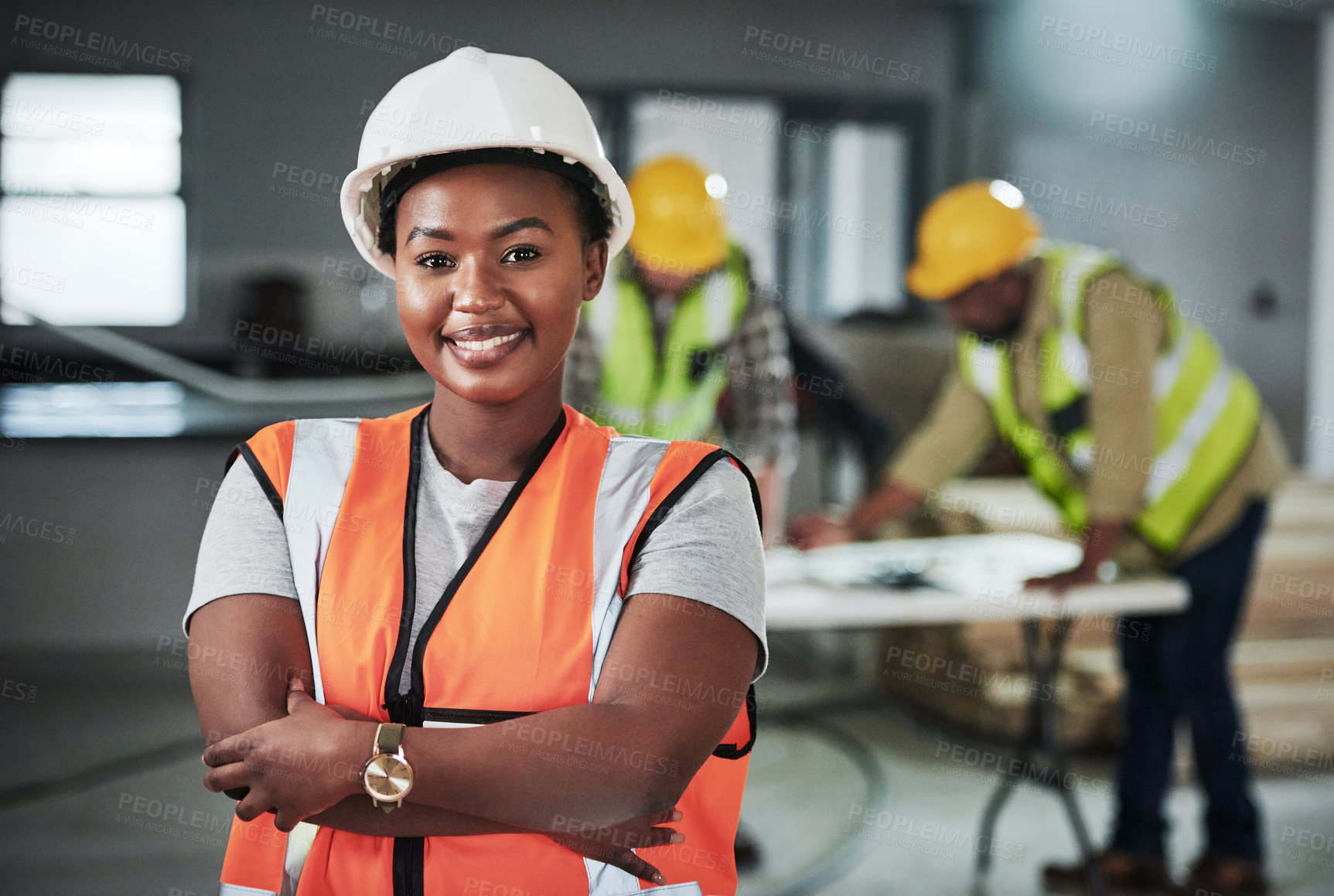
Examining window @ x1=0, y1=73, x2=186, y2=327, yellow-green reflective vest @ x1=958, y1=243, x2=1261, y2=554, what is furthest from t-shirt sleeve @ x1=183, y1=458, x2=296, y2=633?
window @ x1=0, y1=73, x2=186, y2=327

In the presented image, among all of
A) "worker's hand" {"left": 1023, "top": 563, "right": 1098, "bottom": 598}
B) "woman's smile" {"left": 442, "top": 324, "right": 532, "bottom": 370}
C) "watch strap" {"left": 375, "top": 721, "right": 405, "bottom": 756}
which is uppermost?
"woman's smile" {"left": 442, "top": 324, "right": 532, "bottom": 370}

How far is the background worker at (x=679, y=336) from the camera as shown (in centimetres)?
326

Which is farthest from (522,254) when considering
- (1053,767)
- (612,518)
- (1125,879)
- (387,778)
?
(1125,879)

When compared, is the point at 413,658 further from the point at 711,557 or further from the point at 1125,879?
the point at 1125,879

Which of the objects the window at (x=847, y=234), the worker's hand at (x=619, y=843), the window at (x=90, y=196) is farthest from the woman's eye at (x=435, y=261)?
the window at (x=847, y=234)

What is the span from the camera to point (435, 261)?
1.07 m

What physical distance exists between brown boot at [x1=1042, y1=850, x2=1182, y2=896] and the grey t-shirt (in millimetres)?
2355

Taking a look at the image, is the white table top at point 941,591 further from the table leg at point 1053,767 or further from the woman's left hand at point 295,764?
the woman's left hand at point 295,764

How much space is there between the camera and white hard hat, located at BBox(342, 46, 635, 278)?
1.03 m

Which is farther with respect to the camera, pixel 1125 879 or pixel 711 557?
pixel 1125 879

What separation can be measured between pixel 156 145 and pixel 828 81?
3.76m

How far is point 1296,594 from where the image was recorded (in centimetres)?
421

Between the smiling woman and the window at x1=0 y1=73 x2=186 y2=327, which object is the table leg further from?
the window at x1=0 y1=73 x2=186 y2=327

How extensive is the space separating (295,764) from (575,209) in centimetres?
60
